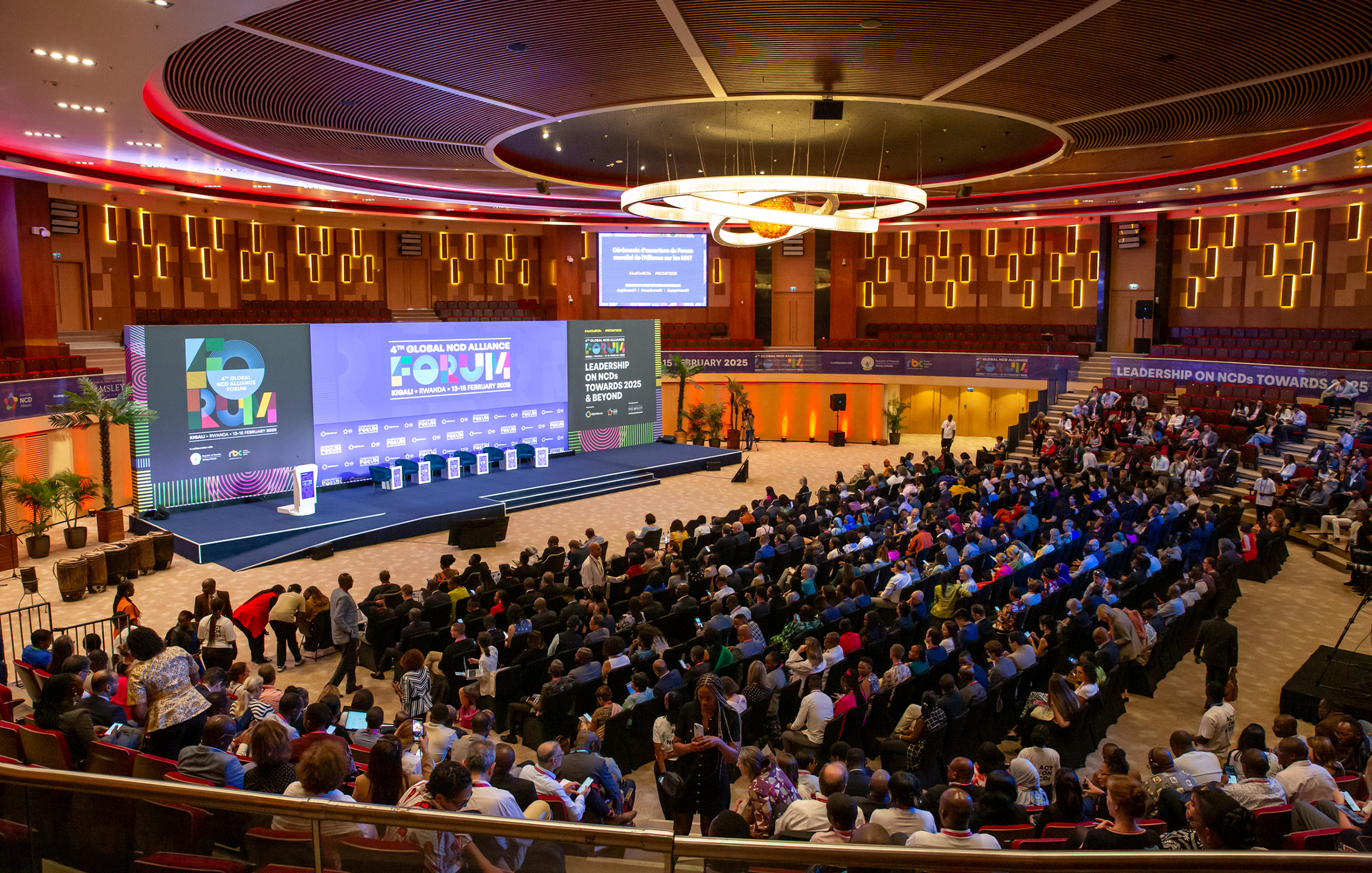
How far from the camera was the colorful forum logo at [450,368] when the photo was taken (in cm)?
1831

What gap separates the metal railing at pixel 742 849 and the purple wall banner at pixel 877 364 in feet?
77.1

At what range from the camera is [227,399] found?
1584cm

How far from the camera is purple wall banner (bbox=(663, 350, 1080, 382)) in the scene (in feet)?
81.6

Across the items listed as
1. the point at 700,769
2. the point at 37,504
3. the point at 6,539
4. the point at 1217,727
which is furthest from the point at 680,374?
the point at 700,769

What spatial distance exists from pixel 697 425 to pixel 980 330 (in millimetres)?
9754

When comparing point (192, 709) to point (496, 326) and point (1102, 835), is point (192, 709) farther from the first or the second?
point (496, 326)

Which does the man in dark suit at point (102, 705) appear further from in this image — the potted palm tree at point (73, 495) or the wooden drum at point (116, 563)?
the potted palm tree at point (73, 495)

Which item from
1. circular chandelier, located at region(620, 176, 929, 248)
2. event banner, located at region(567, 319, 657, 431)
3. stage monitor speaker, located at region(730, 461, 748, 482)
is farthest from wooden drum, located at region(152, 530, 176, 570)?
stage monitor speaker, located at region(730, 461, 748, 482)

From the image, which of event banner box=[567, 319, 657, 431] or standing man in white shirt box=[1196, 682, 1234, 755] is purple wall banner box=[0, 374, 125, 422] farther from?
standing man in white shirt box=[1196, 682, 1234, 755]

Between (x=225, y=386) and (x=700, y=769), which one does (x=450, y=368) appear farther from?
(x=700, y=769)

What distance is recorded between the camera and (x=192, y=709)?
5316 millimetres

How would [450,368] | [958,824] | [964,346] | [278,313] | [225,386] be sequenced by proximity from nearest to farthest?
[958,824], [225,386], [450,368], [278,313], [964,346]

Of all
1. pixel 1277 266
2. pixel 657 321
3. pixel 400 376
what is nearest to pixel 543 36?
pixel 400 376

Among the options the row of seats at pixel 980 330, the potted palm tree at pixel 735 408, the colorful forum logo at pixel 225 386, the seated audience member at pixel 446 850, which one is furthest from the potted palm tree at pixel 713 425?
the seated audience member at pixel 446 850
